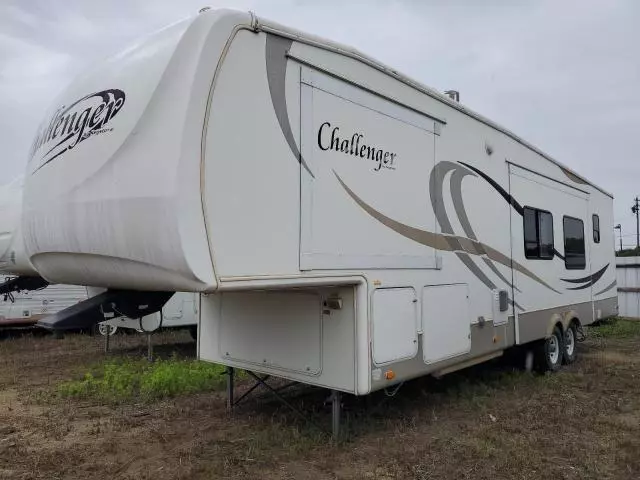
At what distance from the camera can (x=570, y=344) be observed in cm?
853

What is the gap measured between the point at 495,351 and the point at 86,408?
4623mm

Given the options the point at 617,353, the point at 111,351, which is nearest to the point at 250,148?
the point at 111,351

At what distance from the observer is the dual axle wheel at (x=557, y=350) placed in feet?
25.0

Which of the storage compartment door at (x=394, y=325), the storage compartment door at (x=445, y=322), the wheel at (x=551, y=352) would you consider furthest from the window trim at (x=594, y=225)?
the storage compartment door at (x=394, y=325)

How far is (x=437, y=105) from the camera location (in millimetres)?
5539

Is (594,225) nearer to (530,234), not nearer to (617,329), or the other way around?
(530,234)

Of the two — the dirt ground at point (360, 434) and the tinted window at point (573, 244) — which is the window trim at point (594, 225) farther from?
the dirt ground at point (360, 434)

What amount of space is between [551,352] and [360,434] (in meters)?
4.09

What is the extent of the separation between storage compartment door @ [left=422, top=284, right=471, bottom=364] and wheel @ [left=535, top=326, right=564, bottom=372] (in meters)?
2.48

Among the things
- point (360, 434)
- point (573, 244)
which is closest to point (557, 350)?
point (573, 244)

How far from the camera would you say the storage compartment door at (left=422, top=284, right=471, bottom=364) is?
509cm

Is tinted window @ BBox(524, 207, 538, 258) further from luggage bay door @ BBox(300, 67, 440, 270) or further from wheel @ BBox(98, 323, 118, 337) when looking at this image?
wheel @ BBox(98, 323, 118, 337)

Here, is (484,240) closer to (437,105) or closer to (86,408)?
(437,105)

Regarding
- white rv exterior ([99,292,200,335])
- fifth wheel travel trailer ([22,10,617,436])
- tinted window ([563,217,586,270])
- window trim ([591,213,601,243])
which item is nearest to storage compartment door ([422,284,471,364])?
fifth wheel travel trailer ([22,10,617,436])
